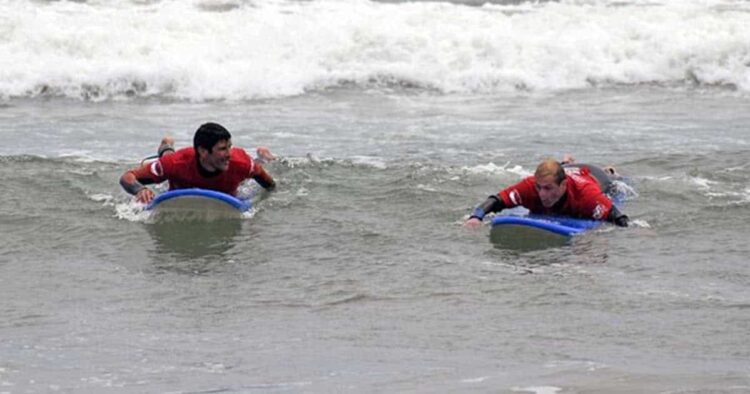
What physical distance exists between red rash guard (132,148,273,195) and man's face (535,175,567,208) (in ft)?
8.77

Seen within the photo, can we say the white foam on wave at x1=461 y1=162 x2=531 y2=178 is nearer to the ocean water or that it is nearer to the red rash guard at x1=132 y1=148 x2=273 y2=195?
the ocean water

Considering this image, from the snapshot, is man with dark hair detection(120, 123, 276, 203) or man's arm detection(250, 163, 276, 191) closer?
man with dark hair detection(120, 123, 276, 203)

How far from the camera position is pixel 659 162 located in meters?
14.1

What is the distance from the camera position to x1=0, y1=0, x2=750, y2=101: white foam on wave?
20.4 meters

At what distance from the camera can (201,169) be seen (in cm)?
1150

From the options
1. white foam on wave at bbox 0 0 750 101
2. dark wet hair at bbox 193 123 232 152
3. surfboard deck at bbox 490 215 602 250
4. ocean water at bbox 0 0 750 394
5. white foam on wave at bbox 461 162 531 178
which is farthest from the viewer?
white foam on wave at bbox 0 0 750 101

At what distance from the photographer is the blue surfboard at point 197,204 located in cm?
1104

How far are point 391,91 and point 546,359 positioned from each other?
13.4m

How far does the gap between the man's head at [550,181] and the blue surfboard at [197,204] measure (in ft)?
8.38

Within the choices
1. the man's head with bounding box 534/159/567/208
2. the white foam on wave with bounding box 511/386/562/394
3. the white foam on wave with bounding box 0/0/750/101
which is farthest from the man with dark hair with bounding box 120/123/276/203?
the white foam on wave with bounding box 0/0/750/101

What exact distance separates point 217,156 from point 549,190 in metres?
2.77

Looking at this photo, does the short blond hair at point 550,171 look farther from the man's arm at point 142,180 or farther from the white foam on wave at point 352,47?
the white foam on wave at point 352,47

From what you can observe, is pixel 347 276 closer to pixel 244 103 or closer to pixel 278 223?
pixel 278 223

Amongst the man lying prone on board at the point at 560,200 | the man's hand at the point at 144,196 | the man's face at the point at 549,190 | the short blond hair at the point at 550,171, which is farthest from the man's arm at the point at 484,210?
the man's hand at the point at 144,196
